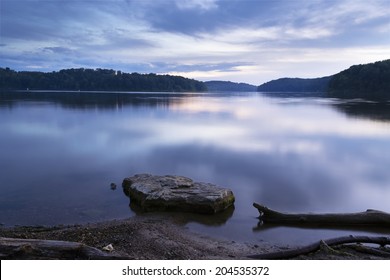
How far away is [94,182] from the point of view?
14.3 meters

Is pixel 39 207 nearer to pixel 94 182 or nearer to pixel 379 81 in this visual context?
pixel 94 182

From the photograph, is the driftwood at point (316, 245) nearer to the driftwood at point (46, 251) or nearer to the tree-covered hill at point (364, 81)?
the driftwood at point (46, 251)

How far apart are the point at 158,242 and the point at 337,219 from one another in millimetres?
5332

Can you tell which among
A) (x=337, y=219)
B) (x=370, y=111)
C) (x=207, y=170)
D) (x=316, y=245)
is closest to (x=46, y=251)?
(x=316, y=245)

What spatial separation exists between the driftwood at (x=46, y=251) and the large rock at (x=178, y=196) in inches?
193

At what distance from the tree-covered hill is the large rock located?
10356 centimetres

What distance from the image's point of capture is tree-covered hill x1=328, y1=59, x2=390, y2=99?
374 ft

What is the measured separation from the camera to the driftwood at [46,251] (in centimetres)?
601

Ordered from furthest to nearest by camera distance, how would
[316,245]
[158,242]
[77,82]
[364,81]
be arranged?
1. [77,82]
2. [364,81]
3. [158,242]
4. [316,245]

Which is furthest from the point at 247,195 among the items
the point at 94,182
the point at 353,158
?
the point at 353,158

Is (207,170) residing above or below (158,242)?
below

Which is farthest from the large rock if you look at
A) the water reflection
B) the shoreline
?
the water reflection

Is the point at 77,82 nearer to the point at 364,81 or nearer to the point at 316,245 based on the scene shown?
the point at 364,81

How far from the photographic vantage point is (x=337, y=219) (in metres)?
10.2
